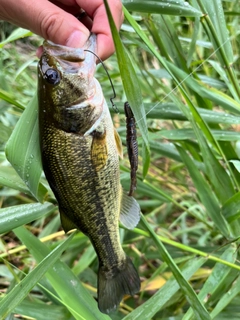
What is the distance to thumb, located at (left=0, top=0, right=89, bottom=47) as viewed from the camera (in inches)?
39.6

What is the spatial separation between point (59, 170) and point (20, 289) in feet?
1.05

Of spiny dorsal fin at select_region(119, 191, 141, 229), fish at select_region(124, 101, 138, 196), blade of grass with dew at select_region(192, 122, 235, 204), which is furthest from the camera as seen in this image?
blade of grass with dew at select_region(192, 122, 235, 204)

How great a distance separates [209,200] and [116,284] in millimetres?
444

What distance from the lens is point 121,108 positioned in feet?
4.43

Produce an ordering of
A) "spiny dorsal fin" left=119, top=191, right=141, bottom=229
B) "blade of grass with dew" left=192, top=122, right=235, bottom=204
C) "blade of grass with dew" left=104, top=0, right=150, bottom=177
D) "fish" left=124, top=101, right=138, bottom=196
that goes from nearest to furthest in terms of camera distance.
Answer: "blade of grass with dew" left=104, top=0, right=150, bottom=177, "fish" left=124, top=101, right=138, bottom=196, "spiny dorsal fin" left=119, top=191, right=141, bottom=229, "blade of grass with dew" left=192, top=122, right=235, bottom=204

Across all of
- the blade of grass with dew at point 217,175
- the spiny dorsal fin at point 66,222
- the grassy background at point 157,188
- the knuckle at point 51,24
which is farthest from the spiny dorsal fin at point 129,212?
the knuckle at point 51,24

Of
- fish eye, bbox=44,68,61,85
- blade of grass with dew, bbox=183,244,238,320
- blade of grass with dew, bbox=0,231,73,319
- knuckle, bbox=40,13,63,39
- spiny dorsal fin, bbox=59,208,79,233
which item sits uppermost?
knuckle, bbox=40,13,63,39

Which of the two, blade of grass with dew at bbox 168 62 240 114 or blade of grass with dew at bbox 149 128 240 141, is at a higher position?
blade of grass with dew at bbox 168 62 240 114

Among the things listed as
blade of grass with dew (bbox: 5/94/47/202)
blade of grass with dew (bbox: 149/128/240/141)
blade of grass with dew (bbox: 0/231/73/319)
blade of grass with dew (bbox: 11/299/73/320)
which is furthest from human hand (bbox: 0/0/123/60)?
blade of grass with dew (bbox: 11/299/73/320)

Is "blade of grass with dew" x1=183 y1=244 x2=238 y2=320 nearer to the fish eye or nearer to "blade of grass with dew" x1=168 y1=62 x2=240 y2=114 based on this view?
"blade of grass with dew" x1=168 y1=62 x2=240 y2=114

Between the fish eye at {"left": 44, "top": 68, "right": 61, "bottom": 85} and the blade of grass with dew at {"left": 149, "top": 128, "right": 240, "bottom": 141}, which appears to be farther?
the blade of grass with dew at {"left": 149, "top": 128, "right": 240, "bottom": 141}

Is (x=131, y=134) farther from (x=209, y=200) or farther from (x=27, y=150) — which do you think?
(x=209, y=200)

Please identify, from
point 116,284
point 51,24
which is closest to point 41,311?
point 116,284

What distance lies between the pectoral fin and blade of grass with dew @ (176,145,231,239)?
1.45 ft
